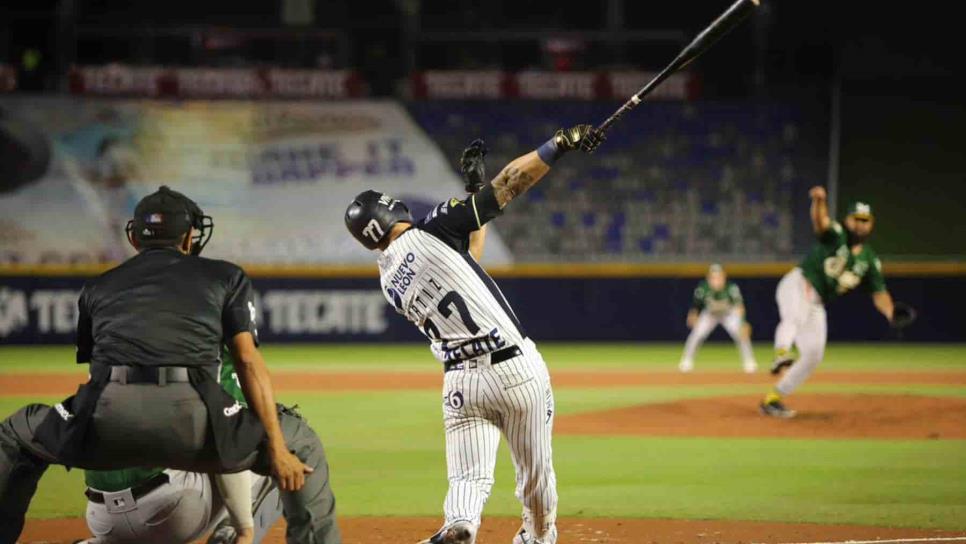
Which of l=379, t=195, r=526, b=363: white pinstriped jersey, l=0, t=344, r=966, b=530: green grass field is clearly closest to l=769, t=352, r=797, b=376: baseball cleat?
l=0, t=344, r=966, b=530: green grass field

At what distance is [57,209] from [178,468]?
68.8 ft

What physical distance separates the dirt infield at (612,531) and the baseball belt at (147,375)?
2865 mm

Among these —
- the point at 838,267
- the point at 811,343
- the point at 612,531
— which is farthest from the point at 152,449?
the point at 838,267

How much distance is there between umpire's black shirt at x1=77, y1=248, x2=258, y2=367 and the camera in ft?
14.5

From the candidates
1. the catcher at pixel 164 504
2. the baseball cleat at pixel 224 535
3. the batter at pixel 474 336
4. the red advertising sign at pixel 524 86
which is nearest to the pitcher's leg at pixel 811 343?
the batter at pixel 474 336

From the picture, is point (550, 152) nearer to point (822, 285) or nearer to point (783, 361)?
point (783, 361)

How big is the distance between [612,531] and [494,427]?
6.49ft

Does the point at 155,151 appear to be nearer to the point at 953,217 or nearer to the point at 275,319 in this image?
the point at 275,319

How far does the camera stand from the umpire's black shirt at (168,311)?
14.5 feet

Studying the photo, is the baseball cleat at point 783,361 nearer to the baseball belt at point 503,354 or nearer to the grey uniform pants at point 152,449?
the baseball belt at point 503,354

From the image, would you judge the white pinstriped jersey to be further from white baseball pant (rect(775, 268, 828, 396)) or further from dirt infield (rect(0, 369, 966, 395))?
dirt infield (rect(0, 369, 966, 395))

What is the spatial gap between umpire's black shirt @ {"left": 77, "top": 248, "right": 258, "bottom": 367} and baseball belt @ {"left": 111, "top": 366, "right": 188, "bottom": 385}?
2cm

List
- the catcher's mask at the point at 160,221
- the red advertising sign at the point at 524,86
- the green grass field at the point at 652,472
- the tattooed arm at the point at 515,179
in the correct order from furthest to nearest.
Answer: the red advertising sign at the point at 524,86 < the green grass field at the point at 652,472 < the tattooed arm at the point at 515,179 < the catcher's mask at the point at 160,221

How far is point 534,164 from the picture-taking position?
18.2 feet
